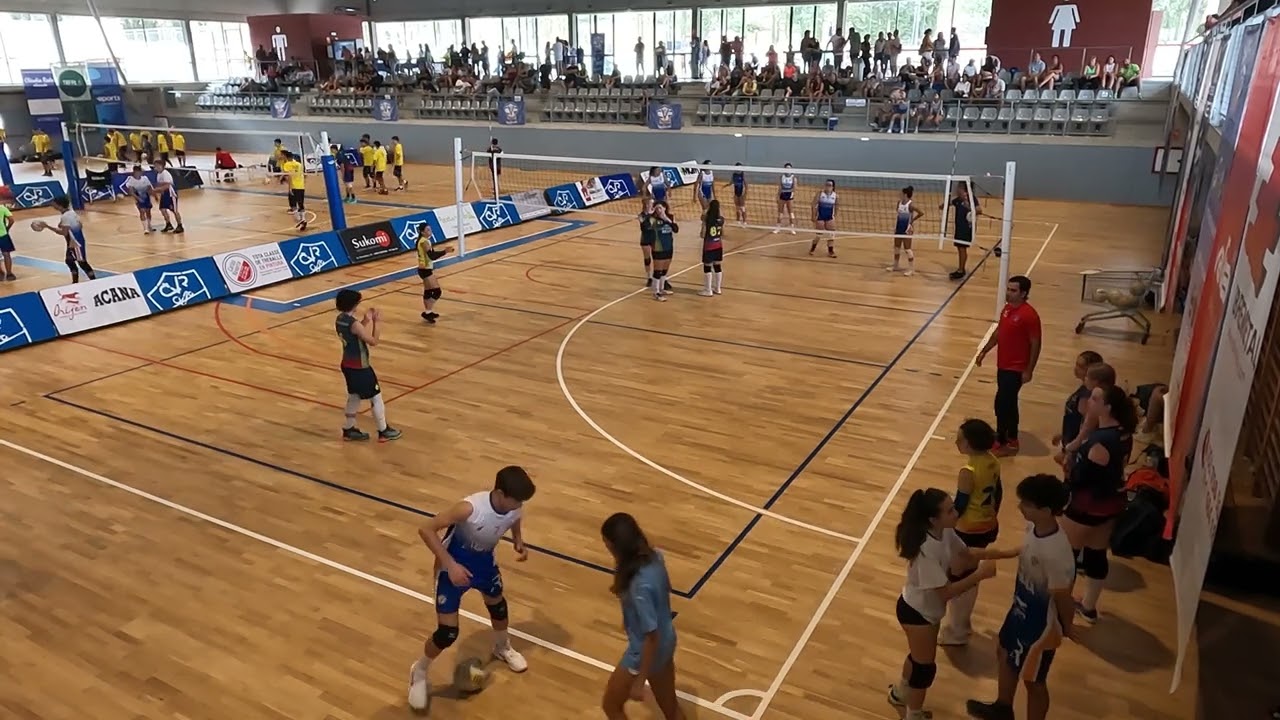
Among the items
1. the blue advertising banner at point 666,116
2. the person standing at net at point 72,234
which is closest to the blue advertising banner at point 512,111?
the blue advertising banner at point 666,116

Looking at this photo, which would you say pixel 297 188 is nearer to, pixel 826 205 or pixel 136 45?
pixel 826 205

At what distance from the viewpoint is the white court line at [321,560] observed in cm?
529

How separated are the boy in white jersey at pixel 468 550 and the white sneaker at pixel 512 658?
0.27 meters

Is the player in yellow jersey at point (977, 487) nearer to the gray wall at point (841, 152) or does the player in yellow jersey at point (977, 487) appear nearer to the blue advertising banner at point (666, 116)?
the gray wall at point (841, 152)

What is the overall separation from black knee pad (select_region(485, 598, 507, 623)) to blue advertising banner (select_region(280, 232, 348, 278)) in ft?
41.9

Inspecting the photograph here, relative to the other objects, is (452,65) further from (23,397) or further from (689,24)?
(23,397)

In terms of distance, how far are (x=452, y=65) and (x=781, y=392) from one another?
1340 inches

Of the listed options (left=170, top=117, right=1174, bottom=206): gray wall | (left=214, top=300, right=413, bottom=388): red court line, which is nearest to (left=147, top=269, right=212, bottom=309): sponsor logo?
(left=214, top=300, right=413, bottom=388): red court line

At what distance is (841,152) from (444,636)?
25973mm

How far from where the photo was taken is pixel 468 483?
8.06 meters

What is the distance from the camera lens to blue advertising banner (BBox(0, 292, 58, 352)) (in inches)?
477

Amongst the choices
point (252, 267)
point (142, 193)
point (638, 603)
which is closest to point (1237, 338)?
point (638, 603)

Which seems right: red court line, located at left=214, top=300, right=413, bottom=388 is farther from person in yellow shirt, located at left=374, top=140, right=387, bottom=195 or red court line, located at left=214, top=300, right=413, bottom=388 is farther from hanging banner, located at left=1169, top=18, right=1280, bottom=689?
person in yellow shirt, located at left=374, top=140, right=387, bottom=195

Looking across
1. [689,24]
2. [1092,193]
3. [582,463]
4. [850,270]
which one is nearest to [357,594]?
[582,463]
